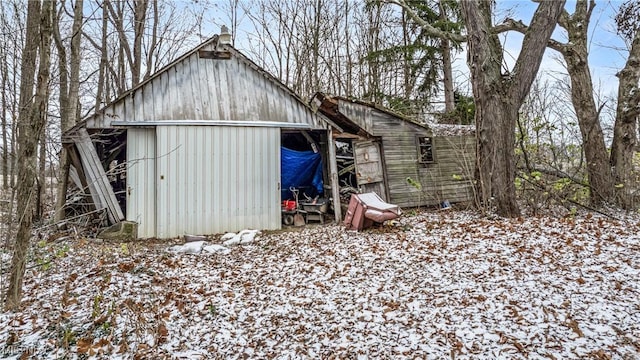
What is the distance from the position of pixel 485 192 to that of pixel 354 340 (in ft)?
18.5

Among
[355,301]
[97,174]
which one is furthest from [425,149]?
[97,174]

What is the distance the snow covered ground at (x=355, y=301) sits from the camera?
3.15 metres

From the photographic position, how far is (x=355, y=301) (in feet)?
13.1

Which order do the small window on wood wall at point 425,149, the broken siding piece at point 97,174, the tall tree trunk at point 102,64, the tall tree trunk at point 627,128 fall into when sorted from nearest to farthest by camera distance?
the broken siding piece at point 97,174, the tall tree trunk at point 627,128, the small window on wood wall at point 425,149, the tall tree trunk at point 102,64

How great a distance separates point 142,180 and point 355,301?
5.59m

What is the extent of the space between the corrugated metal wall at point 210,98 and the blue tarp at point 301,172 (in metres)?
0.93

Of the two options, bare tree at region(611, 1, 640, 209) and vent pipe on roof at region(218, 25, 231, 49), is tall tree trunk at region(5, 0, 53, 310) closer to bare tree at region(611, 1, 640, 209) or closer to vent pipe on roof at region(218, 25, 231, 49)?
vent pipe on roof at region(218, 25, 231, 49)

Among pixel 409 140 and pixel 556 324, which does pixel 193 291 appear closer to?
pixel 556 324

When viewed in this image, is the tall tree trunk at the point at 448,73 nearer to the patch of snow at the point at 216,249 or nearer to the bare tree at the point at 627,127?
the bare tree at the point at 627,127

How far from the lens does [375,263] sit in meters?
5.19

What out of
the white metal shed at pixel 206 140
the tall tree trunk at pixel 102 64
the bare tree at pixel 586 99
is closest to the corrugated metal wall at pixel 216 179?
the white metal shed at pixel 206 140

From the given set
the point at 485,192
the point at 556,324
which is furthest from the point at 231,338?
the point at 485,192

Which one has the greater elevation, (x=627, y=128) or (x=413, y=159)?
(x=627, y=128)

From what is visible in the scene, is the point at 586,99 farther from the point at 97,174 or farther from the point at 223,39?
the point at 97,174
